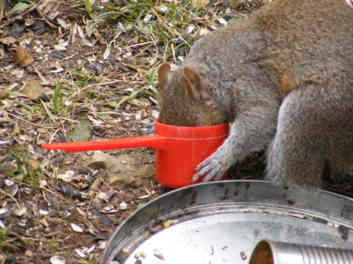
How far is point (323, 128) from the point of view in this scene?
2.83 metres

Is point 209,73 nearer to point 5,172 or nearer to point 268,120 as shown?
point 268,120

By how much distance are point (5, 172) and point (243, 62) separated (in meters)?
1.56

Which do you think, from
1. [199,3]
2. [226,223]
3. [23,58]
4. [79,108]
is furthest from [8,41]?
[226,223]

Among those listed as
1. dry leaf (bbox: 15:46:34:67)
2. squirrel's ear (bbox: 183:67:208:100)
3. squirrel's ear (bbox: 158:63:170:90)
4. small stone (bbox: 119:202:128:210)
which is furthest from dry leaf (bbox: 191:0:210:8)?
small stone (bbox: 119:202:128:210)

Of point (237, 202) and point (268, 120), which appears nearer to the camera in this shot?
point (237, 202)

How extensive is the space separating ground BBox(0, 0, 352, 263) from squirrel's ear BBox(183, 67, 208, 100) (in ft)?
2.03

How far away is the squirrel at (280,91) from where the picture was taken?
2857 mm

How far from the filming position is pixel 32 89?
150 inches

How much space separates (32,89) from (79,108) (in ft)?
1.39

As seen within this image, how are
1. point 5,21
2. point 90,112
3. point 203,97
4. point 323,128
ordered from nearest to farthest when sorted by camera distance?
point 323,128 → point 203,97 → point 90,112 → point 5,21

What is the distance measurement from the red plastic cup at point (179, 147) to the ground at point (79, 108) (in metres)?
0.23

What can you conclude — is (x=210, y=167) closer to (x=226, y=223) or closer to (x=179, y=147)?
(x=179, y=147)

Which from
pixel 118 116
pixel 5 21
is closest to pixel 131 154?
pixel 118 116

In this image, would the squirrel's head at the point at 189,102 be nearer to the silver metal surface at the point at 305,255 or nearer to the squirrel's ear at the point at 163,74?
the squirrel's ear at the point at 163,74
